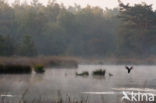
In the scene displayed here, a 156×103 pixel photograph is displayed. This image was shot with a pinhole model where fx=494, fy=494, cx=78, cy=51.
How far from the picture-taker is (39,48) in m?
59.3

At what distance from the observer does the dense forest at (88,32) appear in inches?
2344

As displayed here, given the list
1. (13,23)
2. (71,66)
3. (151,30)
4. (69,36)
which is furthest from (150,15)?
(71,66)

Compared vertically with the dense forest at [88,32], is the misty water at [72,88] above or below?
below

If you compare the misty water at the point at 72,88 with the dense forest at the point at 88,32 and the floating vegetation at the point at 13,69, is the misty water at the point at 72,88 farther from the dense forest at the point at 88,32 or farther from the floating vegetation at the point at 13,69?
the dense forest at the point at 88,32

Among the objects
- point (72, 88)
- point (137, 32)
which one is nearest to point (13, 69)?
point (72, 88)

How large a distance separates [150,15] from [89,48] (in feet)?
28.7

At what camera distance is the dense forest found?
59531mm

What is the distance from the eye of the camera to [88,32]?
218 feet

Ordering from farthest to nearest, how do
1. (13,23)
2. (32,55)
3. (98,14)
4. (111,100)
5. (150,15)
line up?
(98,14) < (13,23) < (150,15) < (32,55) < (111,100)

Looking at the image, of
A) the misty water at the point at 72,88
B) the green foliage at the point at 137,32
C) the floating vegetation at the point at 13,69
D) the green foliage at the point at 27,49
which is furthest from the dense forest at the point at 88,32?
the misty water at the point at 72,88

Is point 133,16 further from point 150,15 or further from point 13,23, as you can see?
point 13,23

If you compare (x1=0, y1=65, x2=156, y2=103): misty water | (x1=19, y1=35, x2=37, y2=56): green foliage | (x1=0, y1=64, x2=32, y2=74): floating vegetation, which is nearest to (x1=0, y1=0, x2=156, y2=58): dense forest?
(x1=19, y1=35, x2=37, y2=56): green foliage

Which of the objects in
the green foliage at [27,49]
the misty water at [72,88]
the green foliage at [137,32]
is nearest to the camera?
the misty water at [72,88]

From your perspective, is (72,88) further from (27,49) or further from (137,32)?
(137,32)
